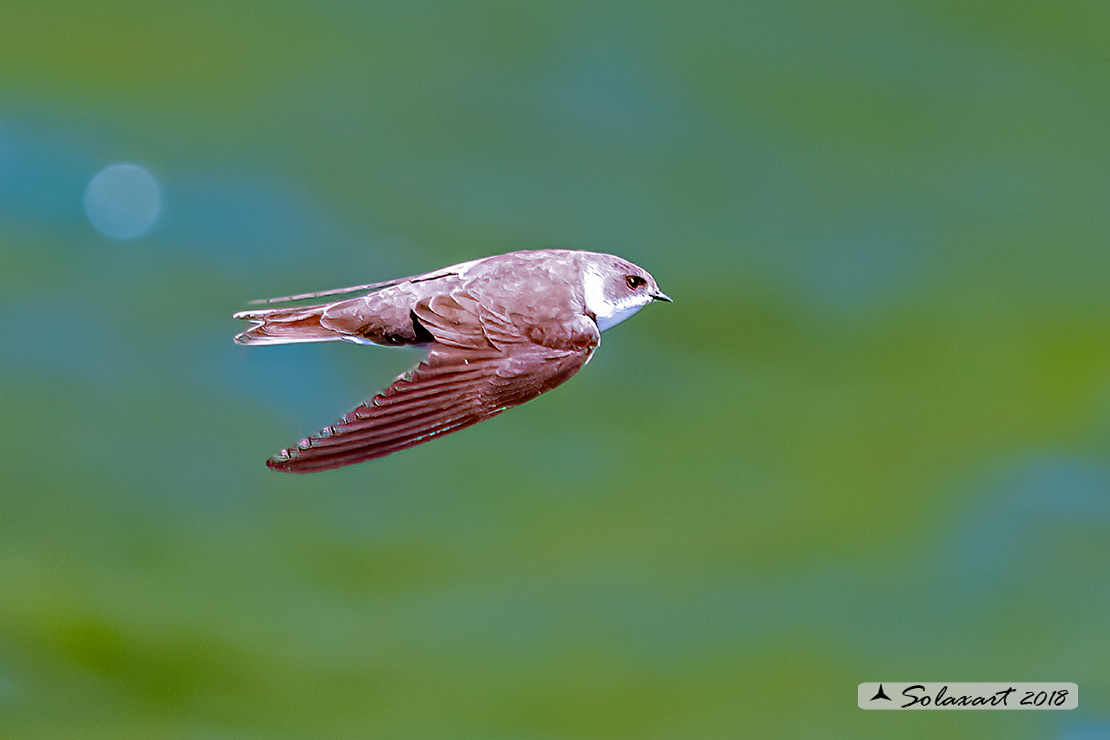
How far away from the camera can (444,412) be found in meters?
0.84

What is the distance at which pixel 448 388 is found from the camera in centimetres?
86

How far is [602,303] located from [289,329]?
30cm

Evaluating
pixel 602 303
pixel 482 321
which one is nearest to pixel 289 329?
pixel 482 321

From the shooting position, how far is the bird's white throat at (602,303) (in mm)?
947

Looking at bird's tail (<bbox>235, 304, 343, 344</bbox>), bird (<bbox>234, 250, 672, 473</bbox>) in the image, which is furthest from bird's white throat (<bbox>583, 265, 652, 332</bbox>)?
bird's tail (<bbox>235, 304, 343, 344</bbox>)

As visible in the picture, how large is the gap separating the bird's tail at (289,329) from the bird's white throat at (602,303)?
24 cm

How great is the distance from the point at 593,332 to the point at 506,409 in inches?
4.4

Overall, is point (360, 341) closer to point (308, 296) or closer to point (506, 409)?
point (308, 296)

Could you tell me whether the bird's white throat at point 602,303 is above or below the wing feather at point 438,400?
above

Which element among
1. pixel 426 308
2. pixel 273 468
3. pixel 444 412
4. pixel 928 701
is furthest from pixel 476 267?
pixel 928 701

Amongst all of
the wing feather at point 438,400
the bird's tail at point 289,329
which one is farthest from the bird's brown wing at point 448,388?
the bird's tail at point 289,329

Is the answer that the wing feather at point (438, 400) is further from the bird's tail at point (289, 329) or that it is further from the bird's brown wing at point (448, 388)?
the bird's tail at point (289, 329)

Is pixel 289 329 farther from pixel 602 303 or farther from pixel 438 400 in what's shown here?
pixel 602 303

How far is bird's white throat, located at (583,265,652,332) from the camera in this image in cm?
95
